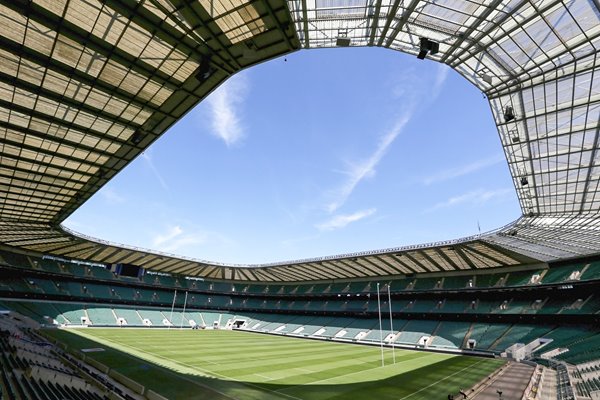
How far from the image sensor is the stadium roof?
15.0 m

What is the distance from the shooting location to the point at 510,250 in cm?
4750

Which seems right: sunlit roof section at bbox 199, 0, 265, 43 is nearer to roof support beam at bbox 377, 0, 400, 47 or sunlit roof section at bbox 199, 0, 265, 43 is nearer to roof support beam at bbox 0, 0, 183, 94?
roof support beam at bbox 0, 0, 183, 94

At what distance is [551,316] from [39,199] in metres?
66.3

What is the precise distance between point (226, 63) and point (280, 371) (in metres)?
27.8

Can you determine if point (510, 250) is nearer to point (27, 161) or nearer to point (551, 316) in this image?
point (551, 316)

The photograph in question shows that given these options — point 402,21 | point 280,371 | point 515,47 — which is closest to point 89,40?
point 402,21

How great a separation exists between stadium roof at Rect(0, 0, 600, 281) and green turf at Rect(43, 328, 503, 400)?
1835 centimetres

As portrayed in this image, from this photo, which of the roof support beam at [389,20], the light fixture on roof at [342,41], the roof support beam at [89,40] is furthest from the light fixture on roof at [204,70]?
the roof support beam at [389,20]

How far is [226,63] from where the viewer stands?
18109 millimetres

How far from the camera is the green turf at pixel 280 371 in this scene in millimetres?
24125

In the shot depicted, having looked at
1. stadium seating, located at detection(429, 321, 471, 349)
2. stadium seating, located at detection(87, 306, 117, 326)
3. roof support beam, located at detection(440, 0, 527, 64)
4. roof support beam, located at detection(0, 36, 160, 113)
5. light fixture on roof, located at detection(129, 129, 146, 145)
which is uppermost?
roof support beam, located at detection(440, 0, 527, 64)

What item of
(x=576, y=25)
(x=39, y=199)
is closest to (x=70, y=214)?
(x=39, y=199)

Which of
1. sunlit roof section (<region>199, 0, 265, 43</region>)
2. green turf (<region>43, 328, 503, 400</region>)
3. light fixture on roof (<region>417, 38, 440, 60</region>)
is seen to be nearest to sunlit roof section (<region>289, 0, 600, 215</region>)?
light fixture on roof (<region>417, 38, 440, 60</region>)

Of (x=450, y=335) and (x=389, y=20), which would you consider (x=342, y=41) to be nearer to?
(x=389, y=20)
